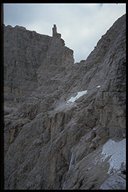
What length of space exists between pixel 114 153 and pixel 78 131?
695 centimetres

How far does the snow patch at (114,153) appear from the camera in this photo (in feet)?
50.0

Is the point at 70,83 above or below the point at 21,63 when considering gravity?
below

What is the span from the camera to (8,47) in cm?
8312

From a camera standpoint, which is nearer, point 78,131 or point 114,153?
point 114,153

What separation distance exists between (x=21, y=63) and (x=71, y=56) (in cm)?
1336

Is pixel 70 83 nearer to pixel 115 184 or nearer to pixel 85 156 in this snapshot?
pixel 85 156

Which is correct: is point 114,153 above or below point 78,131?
below

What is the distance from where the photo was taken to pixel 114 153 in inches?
671

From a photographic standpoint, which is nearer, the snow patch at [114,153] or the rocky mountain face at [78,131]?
the snow patch at [114,153]

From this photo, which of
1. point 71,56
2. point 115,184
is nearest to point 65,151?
point 115,184

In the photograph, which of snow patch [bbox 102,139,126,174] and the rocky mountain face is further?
the rocky mountain face

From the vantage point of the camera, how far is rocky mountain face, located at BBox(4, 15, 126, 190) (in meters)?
16.7

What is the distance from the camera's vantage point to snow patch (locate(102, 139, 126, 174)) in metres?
15.2

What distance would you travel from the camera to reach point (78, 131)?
23.8 metres
